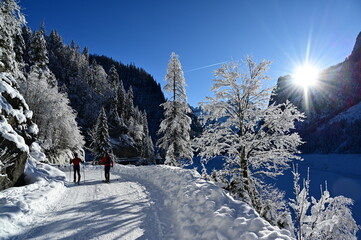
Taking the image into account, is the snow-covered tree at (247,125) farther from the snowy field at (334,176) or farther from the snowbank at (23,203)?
the snowy field at (334,176)

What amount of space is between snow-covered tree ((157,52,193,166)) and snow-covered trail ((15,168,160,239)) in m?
11.7

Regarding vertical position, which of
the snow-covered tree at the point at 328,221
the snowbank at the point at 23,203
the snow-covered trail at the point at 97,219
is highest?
the snowbank at the point at 23,203

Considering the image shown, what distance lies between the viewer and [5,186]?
7598 mm

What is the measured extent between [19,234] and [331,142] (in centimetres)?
16753

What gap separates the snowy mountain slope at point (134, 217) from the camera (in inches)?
177

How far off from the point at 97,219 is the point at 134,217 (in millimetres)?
1002

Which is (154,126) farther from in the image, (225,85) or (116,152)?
(225,85)

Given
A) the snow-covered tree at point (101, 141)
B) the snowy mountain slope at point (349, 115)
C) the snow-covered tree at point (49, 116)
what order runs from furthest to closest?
the snowy mountain slope at point (349, 115)
the snow-covered tree at point (101, 141)
the snow-covered tree at point (49, 116)

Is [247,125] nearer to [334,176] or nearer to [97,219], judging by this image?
[97,219]

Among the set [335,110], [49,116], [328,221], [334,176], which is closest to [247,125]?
[328,221]

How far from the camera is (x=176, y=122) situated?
64.8 feet

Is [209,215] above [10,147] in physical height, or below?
below

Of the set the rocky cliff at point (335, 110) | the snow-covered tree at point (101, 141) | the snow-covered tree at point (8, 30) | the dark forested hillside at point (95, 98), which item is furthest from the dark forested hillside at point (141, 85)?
the snow-covered tree at point (8, 30)

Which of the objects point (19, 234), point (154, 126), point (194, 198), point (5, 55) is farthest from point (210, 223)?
point (154, 126)
